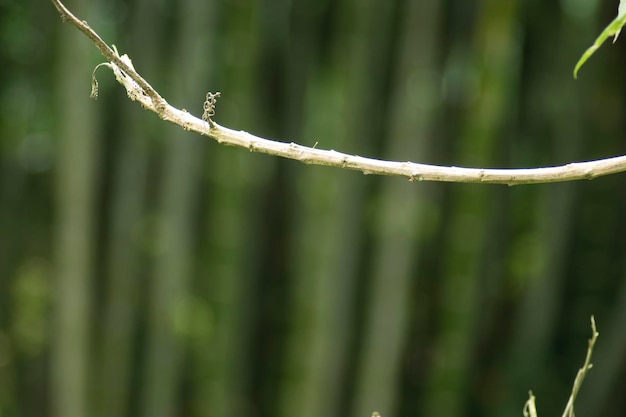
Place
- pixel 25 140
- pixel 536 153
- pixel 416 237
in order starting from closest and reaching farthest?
1. pixel 416 237
2. pixel 536 153
3. pixel 25 140

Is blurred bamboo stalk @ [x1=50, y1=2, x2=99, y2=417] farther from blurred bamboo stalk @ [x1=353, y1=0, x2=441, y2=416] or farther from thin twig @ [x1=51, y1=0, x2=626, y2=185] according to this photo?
thin twig @ [x1=51, y1=0, x2=626, y2=185]

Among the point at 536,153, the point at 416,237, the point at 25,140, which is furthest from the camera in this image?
the point at 25,140

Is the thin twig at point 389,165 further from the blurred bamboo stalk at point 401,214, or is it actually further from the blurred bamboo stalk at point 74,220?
the blurred bamboo stalk at point 74,220

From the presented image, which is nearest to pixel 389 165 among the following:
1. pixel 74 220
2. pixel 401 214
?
pixel 401 214

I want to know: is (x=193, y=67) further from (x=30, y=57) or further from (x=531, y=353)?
(x=531, y=353)

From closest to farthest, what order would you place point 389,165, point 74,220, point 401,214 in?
1. point 389,165
2. point 401,214
3. point 74,220

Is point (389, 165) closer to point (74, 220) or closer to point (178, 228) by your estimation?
point (178, 228)

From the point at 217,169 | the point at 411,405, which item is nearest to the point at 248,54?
the point at 217,169

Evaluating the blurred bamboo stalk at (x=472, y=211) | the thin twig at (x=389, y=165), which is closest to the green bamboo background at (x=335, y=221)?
the blurred bamboo stalk at (x=472, y=211)
